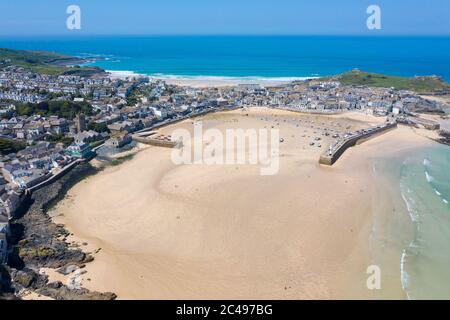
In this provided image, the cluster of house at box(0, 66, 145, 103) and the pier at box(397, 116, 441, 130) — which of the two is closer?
the pier at box(397, 116, 441, 130)

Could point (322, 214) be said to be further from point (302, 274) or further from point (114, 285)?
point (114, 285)

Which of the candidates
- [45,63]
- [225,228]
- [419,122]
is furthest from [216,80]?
[225,228]

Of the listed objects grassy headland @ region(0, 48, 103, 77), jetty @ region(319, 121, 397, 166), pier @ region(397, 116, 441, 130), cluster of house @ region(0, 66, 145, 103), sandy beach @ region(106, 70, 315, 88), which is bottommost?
jetty @ region(319, 121, 397, 166)

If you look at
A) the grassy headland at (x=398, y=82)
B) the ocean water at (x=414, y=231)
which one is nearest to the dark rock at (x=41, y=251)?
the ocean water at (x=414, y=231)

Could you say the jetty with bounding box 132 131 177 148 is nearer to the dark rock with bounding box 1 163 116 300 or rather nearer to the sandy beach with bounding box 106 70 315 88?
the dark rock with bounding box 1 163 116 300

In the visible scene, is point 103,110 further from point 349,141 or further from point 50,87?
point 349,141

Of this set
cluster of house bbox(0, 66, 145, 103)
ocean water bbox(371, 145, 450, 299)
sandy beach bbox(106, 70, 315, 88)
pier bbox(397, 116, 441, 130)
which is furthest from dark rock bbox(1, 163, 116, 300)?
sandy beach bbox(106, 70, 315, 88)

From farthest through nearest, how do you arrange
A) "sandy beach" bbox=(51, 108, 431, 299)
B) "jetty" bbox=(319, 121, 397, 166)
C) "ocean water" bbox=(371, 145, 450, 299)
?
"jetty" bbox=(319, 121, 397, 166) < "ocean water" bbox=(371, 145, 450, 299) < "sandy beach" bbox=(51, 108, 431, 299)
